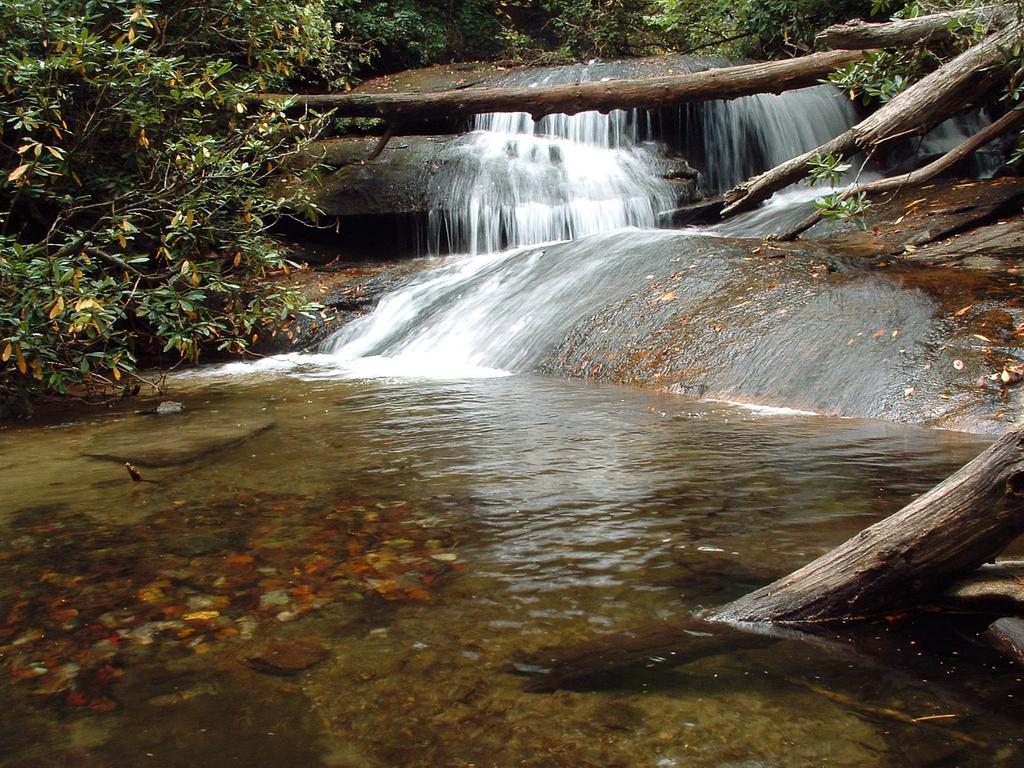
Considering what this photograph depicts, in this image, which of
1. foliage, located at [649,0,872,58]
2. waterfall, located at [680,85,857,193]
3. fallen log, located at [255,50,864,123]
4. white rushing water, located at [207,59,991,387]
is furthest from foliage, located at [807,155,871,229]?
foliage, located at [649,0,872,58]

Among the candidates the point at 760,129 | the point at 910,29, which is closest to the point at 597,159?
the point at 760,129

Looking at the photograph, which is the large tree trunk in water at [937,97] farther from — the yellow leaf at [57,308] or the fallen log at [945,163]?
the yellow leaf at [57,308]

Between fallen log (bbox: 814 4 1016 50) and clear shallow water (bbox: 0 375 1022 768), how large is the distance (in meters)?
4.00

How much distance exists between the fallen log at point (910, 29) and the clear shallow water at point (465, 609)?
400 centimetres

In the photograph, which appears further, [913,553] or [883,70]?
[883,70]

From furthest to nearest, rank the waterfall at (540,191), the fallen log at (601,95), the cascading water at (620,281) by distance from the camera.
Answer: the waterfall at (540,191), the fallen log at (601,95), the cascading water at (620,281)

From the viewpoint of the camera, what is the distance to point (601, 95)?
1127cm

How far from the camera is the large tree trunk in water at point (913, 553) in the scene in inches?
88.0

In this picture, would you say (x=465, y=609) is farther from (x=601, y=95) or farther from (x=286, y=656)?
(x=601, y=95)

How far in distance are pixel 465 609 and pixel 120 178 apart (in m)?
6.76

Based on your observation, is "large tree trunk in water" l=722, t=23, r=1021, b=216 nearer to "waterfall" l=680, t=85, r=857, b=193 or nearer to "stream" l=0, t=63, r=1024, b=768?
"stream" l=0, t=63, r=1024, b=768

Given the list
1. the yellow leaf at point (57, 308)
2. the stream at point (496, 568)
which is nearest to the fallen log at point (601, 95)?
the stream at point (496, 568)

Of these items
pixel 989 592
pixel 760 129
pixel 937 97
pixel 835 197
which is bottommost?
pixel 989 592

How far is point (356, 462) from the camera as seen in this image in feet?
15.9
